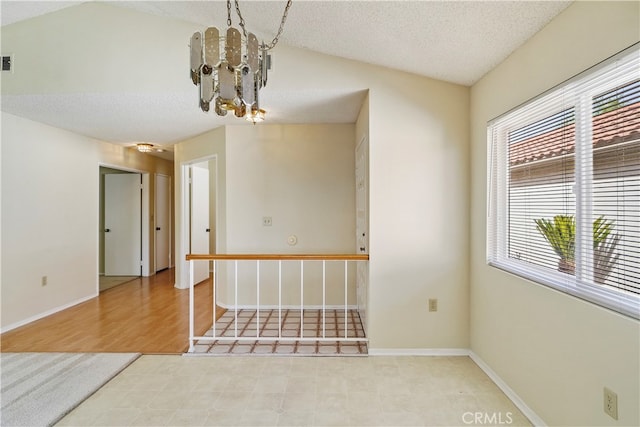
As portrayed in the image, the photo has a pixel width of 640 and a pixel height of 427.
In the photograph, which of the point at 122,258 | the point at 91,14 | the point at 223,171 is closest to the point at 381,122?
the point at 223,171

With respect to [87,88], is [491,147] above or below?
below

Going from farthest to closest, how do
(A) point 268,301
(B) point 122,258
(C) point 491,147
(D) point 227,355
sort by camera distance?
(B) point 122,258, (A) point 268,301, (D) point 227,355, (C) point 491,147

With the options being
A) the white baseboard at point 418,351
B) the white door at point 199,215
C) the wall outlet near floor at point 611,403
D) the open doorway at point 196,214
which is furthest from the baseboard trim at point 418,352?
the white door at point 199,215

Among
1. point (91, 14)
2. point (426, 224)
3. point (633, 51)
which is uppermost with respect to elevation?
point (91, 14)

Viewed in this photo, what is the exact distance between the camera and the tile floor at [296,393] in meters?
2.01

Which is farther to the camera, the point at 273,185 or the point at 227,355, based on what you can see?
the point at 273,185

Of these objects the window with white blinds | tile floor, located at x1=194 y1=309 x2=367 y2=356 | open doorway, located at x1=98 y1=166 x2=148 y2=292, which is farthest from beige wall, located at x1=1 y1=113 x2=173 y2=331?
the window with white blinds

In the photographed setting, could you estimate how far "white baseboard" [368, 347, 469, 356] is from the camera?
2.88 meters

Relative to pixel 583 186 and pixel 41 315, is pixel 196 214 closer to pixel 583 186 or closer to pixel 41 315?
pixel 41 315

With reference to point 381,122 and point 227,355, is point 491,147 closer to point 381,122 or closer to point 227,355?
point 381,122

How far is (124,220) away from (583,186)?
676 centimetres

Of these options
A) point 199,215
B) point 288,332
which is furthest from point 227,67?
point 199,215

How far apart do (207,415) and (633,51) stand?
2915 millimetres

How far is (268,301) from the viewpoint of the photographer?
4.19 metres
